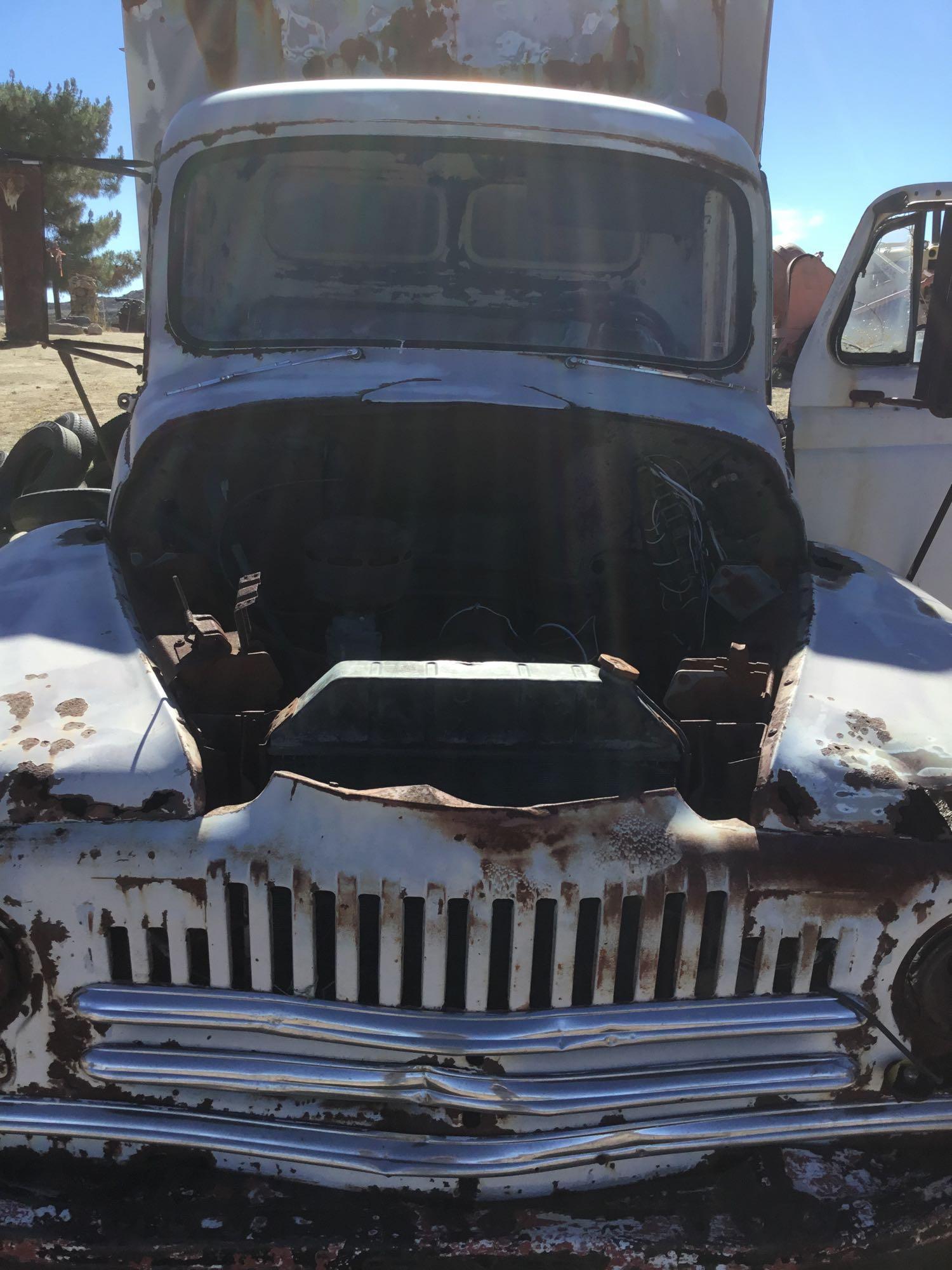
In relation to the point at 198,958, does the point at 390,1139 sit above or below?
below

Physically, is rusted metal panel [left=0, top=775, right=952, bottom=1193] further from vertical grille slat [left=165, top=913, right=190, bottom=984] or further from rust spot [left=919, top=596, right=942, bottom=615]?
rust spot [left=919, top=596, right=942, bottom=615]

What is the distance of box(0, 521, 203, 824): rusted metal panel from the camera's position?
4.75 feet

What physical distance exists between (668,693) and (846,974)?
0.54m

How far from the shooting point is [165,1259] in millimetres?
1355

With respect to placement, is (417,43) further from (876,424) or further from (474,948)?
(474,948)

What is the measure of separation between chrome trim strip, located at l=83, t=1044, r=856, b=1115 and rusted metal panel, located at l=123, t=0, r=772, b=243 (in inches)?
116

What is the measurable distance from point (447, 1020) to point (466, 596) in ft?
4.20

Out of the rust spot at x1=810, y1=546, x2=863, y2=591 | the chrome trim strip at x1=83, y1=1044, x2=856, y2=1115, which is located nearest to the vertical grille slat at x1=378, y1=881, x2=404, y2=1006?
the chrome trim strip at x1=83, y1=1044, x2=856, y2=1115

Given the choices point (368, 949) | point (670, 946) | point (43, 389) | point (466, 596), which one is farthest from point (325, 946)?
point (43, 389)

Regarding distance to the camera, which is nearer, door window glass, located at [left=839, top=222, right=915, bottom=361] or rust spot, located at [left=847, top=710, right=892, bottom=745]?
rust spot, located at [left=847, top=710, right=892, bottom=745]

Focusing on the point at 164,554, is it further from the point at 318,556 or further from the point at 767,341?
the point at 767,341

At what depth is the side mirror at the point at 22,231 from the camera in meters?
2.54

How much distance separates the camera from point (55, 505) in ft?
10.8

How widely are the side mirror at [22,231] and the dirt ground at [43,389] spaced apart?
5704 millimetres
